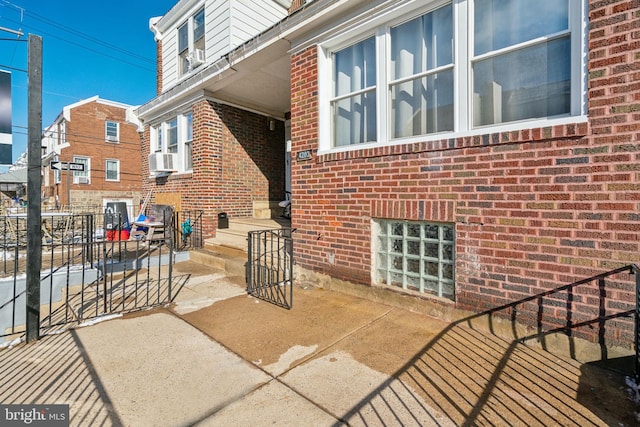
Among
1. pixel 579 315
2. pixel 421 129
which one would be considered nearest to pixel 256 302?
pixel 421 129

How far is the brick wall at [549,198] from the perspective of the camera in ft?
8.32

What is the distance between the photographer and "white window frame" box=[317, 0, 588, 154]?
9.13ft

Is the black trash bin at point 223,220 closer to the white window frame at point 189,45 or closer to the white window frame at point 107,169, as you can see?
the white window frame at point 189,45

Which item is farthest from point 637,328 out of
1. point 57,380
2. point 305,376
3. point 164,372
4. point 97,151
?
point 97,151

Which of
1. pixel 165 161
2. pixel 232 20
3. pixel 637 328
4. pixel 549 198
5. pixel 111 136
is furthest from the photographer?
pixel 111 136

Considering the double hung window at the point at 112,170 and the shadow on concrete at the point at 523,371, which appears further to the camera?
the double hung window at the point at 112,170

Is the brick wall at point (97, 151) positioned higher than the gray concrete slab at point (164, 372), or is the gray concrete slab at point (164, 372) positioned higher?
the brick wall at point (97, 151)

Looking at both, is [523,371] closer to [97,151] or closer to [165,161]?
[165,161]

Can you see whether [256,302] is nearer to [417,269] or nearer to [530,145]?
[417,269]

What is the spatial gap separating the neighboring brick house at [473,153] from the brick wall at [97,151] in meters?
19.6

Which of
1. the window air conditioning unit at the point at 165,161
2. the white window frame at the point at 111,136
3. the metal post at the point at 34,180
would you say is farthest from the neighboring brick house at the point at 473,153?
the white window frame at the point at 111,136

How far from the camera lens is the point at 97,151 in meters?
21.0

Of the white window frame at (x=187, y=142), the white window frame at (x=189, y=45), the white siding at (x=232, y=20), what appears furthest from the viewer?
the white window frame at (x=189, y=45)

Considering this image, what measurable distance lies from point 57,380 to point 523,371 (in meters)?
3.61
